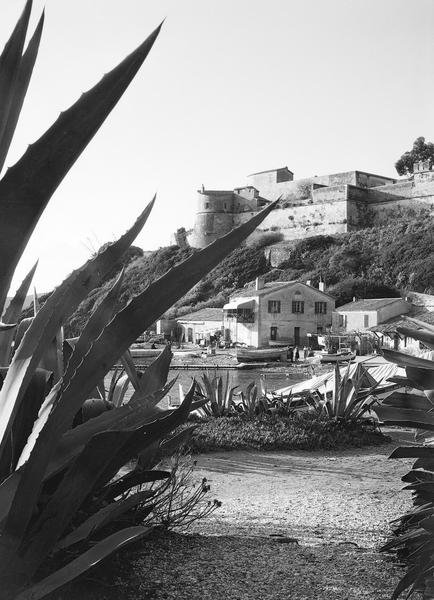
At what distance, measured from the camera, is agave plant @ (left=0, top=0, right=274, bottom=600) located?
5.47ft

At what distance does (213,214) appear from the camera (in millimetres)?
→ 91312

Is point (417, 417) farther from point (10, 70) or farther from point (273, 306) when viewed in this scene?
point (273, 306)

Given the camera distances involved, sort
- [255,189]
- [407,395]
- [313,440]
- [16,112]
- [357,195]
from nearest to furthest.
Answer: [16,112]
[407,395]
[313,440]
[357,195]
[255,189]

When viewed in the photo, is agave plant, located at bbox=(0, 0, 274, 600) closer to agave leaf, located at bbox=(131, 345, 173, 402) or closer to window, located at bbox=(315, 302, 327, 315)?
agave leaf, located at bbox=(131, 345, 173, 402)

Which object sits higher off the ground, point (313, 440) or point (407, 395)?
point (407, 395)

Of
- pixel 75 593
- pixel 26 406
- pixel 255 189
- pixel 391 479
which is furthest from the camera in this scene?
pixel 255 189

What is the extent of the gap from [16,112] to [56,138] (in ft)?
0.72

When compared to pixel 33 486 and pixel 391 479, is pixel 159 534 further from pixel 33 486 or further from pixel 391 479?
pixel 391 479

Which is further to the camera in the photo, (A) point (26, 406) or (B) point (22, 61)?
(A) point (26, 406)

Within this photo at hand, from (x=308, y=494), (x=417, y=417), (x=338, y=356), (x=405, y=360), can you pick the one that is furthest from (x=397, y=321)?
(x=417, y=417)

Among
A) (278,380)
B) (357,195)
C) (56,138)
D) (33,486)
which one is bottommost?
(278,380)

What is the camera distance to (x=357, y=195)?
84.1 m

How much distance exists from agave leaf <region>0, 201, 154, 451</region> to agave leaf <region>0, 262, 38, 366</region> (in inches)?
26.2

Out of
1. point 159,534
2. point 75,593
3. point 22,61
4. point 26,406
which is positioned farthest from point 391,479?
point 22,61
